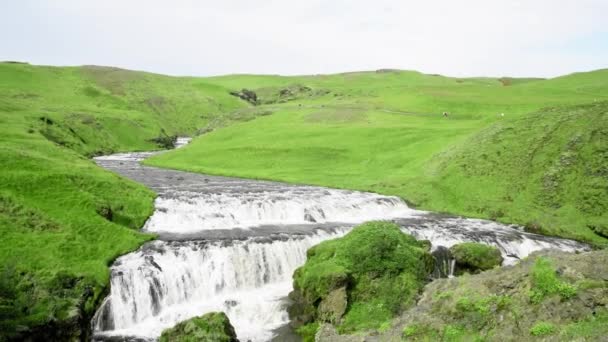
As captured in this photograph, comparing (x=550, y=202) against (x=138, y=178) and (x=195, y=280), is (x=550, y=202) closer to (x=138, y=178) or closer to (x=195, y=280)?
(x=195, y=280)

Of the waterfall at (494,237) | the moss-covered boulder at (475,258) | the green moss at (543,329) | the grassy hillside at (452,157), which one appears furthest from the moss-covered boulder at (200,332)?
the grassy hillside at (452,157)

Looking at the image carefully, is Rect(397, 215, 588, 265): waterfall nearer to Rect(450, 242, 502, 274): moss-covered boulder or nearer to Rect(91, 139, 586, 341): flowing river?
Rect(91, 139, 586, 341): flowing river

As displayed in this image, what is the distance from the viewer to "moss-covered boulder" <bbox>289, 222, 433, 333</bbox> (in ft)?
75.0

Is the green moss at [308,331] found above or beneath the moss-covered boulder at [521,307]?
beneath

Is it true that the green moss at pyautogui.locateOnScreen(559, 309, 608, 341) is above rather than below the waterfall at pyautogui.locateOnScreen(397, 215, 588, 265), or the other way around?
above

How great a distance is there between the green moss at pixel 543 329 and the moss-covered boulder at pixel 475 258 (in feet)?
67.5

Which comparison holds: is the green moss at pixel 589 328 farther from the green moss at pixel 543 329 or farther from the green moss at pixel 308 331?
the green moss at pixel 308 331

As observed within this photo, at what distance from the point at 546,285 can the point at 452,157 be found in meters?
50.6

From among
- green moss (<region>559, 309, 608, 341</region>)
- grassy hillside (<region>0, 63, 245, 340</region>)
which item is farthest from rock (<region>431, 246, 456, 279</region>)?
grassy hillside (<region>0, 63, 245, 340</region>)

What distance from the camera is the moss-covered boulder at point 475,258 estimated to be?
3189 cm

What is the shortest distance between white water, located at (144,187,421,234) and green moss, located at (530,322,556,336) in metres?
30.0

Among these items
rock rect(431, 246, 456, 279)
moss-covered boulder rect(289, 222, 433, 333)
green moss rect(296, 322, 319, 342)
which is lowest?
green moss rect(296, 322, 319, 342)

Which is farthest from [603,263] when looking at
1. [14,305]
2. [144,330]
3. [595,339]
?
[14,305]

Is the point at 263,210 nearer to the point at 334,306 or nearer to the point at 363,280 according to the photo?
the point at 363,280
